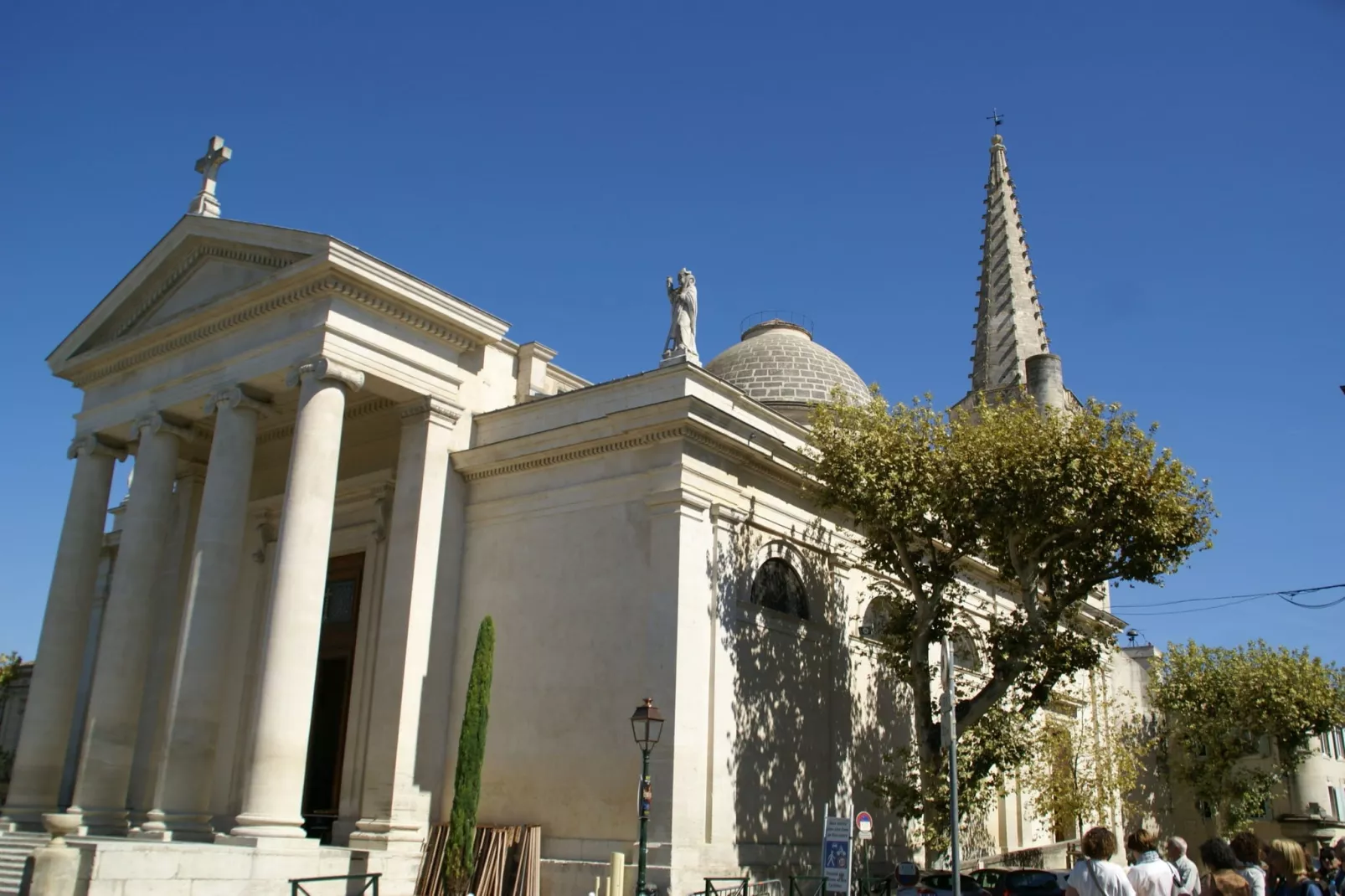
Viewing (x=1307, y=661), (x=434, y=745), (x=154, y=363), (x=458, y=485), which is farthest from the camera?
(x=1307, y=661)

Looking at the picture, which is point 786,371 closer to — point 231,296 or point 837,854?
point 231,296

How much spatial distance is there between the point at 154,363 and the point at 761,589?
1464 centimetres

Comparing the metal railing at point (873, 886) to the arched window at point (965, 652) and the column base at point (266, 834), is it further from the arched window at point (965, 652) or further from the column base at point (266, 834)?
the column base at point (266, 834)

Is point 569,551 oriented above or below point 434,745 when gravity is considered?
above

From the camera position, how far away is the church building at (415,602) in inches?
766

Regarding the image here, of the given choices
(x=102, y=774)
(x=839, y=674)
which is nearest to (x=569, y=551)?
(x=839, y=674)

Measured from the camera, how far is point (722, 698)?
20.2 metres

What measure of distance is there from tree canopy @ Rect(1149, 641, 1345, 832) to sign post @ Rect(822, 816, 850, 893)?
23.2 metres

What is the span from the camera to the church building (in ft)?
63.8

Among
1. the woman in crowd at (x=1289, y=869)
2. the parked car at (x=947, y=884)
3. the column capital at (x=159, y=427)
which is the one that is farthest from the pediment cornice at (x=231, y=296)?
the woman in crowd at (x=1289, y=869)

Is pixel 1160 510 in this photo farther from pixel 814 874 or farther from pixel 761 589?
pixel 814 874

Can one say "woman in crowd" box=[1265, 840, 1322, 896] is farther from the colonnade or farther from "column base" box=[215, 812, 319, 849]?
the colonnade

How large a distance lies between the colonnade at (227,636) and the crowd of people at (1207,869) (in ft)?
46.6

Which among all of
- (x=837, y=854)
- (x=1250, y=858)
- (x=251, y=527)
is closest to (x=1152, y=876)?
(x=1250, y=858)
